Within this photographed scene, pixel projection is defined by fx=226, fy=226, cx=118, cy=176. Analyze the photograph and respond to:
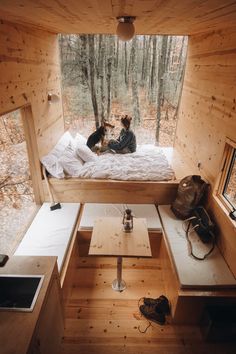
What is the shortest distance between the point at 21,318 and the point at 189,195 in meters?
1.96

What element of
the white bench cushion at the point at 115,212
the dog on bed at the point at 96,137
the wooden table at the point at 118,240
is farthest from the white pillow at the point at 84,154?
the wooden table at the point at 118,240

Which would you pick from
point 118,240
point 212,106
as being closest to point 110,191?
point 118,240

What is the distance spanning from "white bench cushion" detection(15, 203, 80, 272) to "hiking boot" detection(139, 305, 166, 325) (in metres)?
0.88

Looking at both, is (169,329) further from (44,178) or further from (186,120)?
(186,120)

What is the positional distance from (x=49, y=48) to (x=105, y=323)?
341cm

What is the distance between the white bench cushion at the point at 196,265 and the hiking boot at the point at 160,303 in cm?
39

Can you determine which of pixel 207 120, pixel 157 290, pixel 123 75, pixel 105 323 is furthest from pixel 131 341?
pixel 123 75

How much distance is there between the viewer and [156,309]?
207 centimetres

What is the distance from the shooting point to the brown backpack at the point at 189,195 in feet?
8.15

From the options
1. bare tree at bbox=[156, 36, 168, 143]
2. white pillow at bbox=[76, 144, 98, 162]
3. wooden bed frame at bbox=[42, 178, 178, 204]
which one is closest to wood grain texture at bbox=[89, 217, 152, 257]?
wooden bed frame at bbox=[42, 178, 178, 204]

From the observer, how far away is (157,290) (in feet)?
7.64

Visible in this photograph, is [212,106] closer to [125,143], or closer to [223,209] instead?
[223,209]

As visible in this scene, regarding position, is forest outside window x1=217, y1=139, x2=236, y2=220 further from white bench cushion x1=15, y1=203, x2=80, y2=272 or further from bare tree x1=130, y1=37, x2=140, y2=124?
bare tree x1=130, y1=37, x2=140, y2=124

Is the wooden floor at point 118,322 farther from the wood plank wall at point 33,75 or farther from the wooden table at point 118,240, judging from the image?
the wood plank wall at point 33,75
